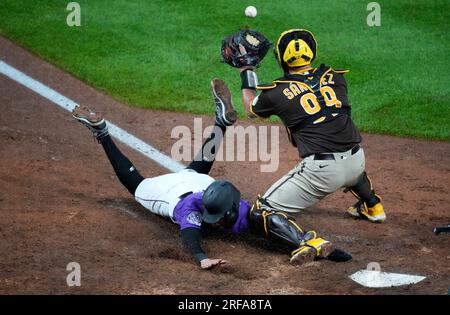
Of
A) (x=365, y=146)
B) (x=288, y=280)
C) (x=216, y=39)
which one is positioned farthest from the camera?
(x=216, y=39)

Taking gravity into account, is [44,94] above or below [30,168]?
above

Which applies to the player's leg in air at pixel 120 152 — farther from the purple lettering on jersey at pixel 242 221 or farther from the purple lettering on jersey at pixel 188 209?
the purple lettering on jersey at pixel 242 221

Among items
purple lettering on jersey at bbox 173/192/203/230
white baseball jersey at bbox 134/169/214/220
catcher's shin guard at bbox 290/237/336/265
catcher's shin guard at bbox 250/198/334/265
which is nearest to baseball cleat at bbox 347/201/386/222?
catcher's shin guard at bbox 250/198/334/265

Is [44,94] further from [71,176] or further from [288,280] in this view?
[288,280]

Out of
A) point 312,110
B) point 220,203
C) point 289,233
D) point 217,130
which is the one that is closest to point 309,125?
point 312,110

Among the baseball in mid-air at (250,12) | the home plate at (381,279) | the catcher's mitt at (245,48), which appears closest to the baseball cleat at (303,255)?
the home plate at (381,279)

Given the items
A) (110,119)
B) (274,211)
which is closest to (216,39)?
(110,119)
